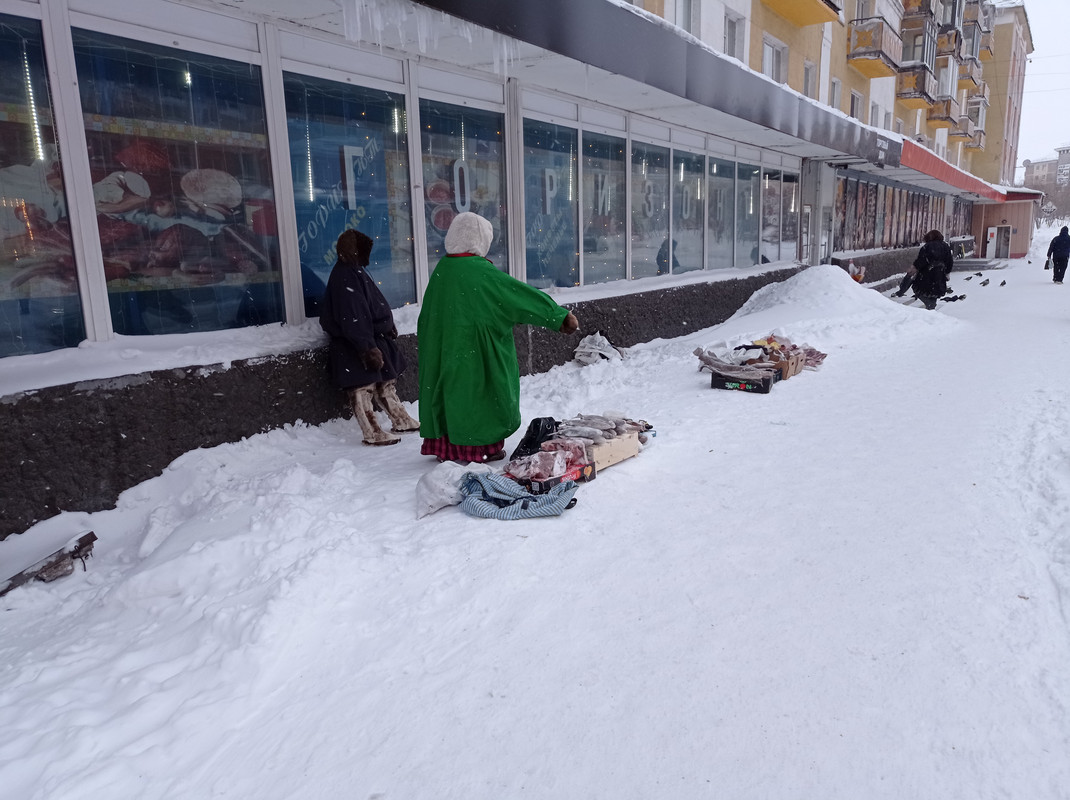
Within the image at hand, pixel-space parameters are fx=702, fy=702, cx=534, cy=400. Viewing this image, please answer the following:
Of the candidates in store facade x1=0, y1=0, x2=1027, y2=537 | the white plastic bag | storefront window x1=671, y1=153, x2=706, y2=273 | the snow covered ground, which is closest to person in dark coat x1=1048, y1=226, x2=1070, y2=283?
storefront window x1=671, y1=153, x2=706, y2=273

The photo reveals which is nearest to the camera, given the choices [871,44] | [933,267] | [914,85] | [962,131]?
[933,267]

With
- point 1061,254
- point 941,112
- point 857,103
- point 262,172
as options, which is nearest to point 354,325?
point 262,172

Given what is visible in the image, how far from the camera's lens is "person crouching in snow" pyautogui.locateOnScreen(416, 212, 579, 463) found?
459 centimetres

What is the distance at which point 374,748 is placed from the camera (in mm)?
2213

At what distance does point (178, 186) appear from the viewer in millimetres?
4840

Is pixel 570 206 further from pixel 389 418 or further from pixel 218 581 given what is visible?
pixel 218 581

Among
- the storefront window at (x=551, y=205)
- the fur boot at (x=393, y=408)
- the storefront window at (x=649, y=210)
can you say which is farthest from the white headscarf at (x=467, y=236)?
the storefront window at (x=649, y=210)

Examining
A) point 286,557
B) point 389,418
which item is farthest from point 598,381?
point 286,557

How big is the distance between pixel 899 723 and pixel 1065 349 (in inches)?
355

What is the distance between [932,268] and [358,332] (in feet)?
38.2

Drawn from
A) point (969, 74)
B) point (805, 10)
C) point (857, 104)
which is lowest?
point (857, 104)

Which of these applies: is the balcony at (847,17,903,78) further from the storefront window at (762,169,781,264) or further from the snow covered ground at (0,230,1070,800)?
the snow covered ground at (0,230,1070,800)

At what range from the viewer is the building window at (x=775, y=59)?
15455 millimetres

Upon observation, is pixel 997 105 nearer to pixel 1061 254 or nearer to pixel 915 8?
pixel 915 8
